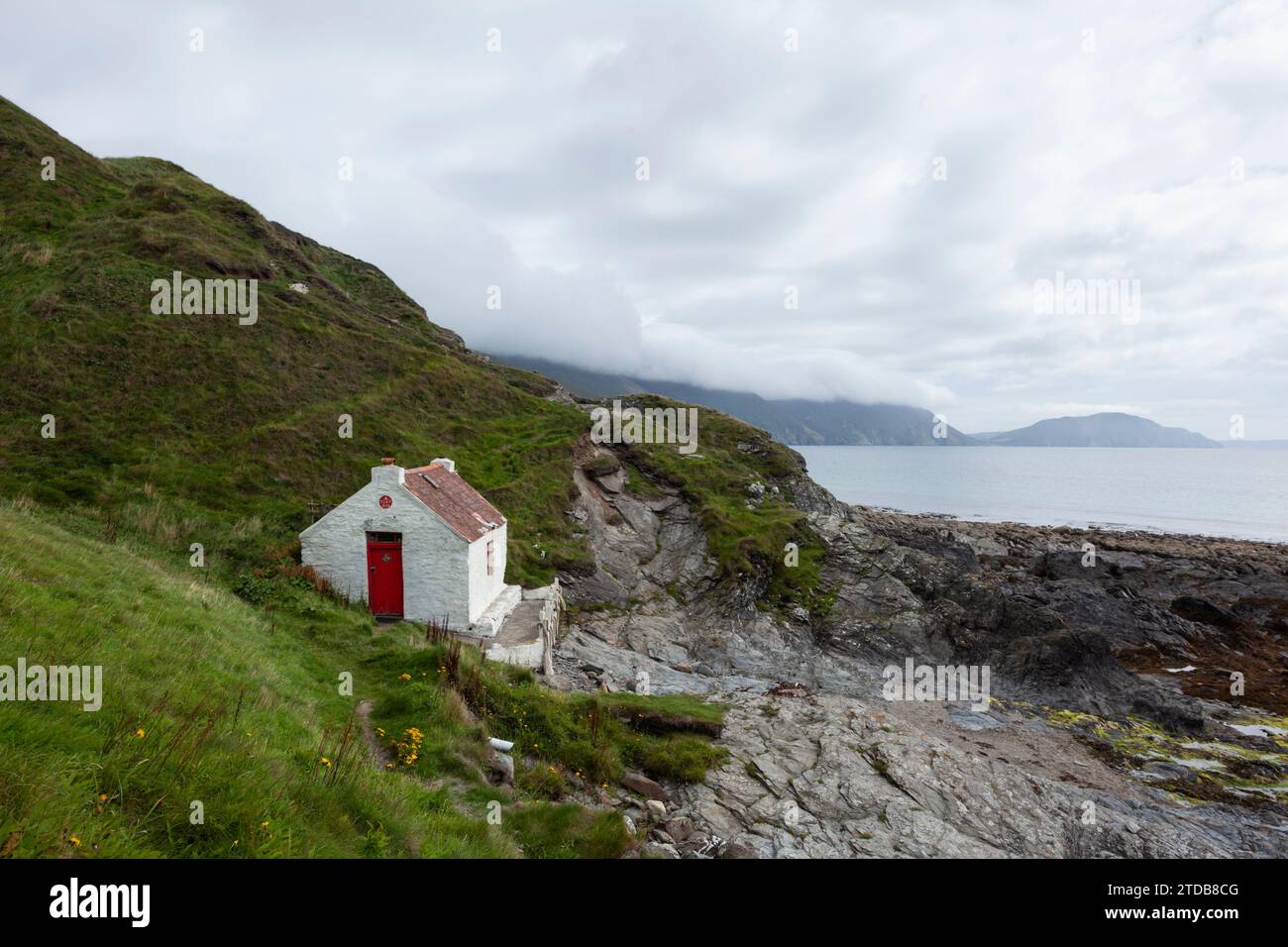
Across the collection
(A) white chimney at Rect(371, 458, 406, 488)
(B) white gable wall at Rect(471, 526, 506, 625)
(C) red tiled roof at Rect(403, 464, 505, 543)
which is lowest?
(B) white gable wall at Rect(471, 526, 506, 625)

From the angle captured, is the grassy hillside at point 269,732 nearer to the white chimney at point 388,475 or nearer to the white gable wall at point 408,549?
the white gable wall at point 408,549

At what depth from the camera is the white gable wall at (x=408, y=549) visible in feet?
72.1

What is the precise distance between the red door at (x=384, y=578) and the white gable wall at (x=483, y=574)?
2.68 metres

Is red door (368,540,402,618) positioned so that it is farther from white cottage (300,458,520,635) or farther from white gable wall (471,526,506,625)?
white gable wall (471,526,506,625)

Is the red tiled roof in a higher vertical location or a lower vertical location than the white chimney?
lower

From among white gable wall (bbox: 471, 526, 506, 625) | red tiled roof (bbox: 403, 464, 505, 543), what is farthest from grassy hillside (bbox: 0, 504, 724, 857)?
red tiled roof (bbox: 403, 464, 505, 543)

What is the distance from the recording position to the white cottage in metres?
22.0

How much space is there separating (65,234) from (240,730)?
52.3 meters

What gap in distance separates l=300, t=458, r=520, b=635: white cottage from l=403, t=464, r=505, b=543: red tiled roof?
80 mm

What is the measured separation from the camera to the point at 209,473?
27.7m

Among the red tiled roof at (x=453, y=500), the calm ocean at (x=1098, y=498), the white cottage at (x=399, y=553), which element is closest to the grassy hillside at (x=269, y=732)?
the white cottage at (x=399, y=553)

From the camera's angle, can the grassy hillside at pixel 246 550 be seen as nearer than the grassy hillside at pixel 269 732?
No
